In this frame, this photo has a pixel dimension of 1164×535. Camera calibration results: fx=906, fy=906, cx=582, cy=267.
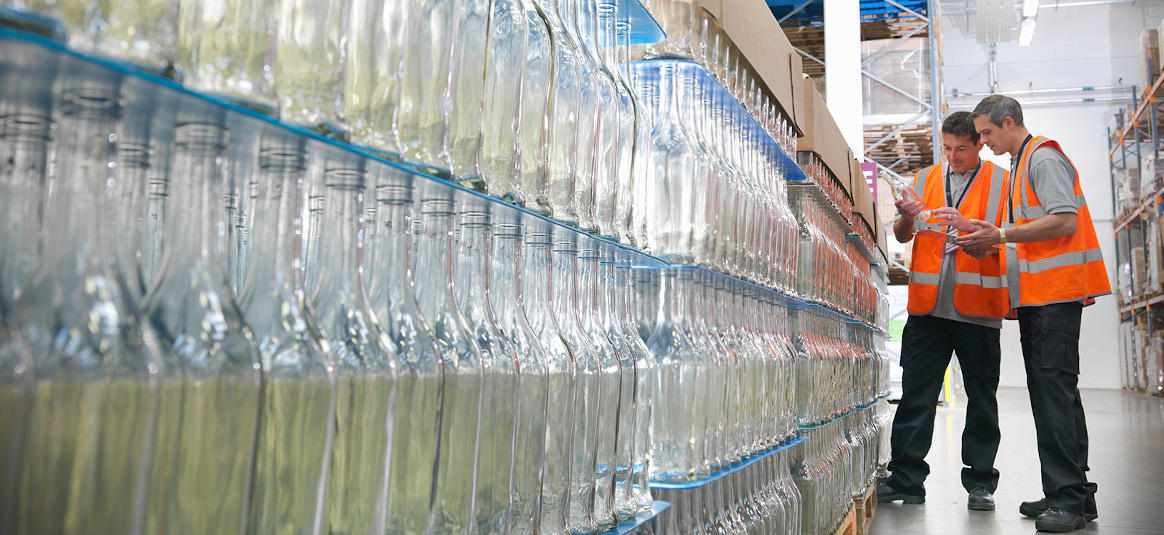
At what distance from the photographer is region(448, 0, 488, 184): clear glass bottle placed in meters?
0.87

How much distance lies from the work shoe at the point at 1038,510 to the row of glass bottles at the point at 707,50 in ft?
7.61

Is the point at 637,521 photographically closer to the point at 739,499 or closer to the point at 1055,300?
the point at 739,499

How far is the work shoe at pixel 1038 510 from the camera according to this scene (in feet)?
11.9

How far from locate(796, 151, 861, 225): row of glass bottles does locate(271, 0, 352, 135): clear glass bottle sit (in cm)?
235

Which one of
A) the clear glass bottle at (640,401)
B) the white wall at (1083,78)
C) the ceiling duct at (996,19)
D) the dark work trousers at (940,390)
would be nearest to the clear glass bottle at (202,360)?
the clear glass bottle at (640,401)

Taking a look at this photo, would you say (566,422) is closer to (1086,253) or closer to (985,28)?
(1086,253)

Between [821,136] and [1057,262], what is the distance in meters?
1.14

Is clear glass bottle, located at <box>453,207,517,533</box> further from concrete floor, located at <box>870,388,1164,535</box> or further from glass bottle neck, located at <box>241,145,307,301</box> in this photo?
concrete floor, located at <box>870,388,1164,535</box>

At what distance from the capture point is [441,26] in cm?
83

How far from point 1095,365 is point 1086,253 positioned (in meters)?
16.2

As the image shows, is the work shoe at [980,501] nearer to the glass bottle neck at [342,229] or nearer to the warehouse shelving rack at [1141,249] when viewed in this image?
the glass bottle neck at [342,229]

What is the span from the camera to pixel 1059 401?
11.3ft

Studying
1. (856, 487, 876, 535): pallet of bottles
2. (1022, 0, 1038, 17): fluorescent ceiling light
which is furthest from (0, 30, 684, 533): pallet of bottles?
(1022, 0, 1038, 17): fluorescent ceiling light

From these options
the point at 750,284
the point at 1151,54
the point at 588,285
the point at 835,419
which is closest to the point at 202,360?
the point at 588,285
